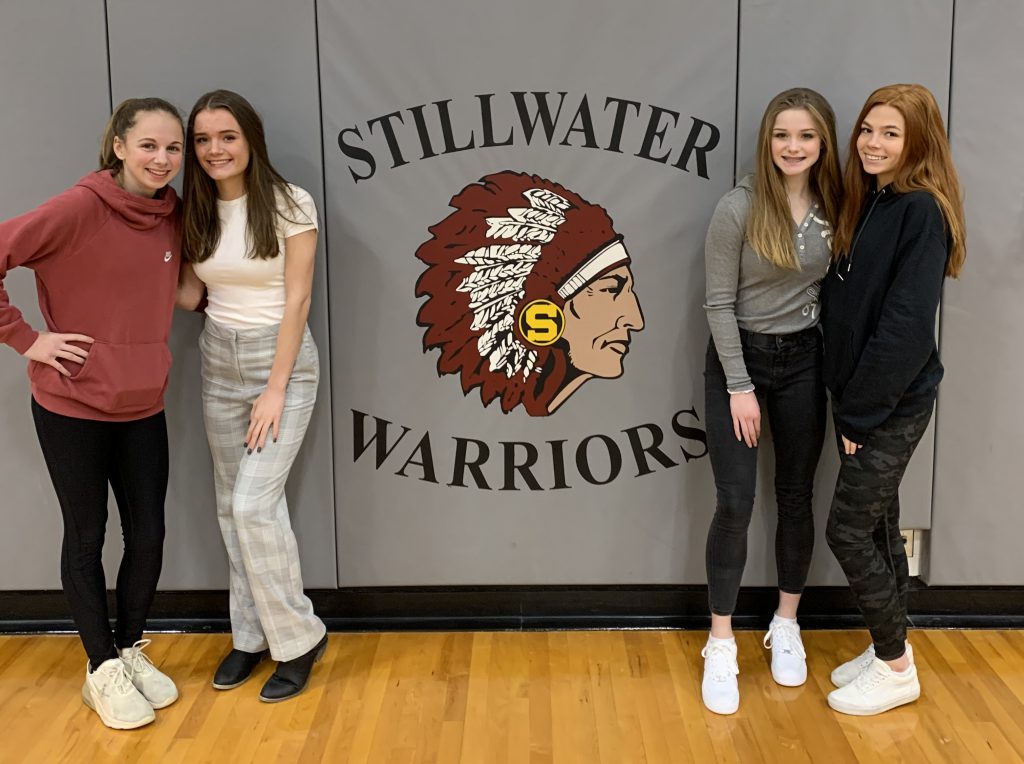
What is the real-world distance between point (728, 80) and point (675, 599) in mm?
1571

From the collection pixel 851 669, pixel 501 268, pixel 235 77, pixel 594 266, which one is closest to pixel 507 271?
pixel 501 268

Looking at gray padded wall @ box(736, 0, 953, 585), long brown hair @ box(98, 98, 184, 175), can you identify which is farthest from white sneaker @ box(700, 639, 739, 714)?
long brown hair @ box(98, 98, 184, 175)

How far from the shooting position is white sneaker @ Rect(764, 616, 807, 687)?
107 inches

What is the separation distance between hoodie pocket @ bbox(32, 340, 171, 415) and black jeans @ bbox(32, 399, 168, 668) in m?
0.07

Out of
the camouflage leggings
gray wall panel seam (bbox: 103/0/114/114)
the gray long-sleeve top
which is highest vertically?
gray wall panel seam (bbox: 103/0/114/114)

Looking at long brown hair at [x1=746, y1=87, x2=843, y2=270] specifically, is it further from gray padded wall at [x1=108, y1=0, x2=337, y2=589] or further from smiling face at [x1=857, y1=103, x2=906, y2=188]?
gray padded wall at [x1=108, y1=0, x2=337, y2=589]

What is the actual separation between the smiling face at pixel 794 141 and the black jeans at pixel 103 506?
1.74 m

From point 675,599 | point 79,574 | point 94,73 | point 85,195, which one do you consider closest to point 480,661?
point 675,599

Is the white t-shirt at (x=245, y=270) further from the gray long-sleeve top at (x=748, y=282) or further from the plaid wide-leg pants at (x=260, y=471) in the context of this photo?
the gray long-sleeve top at (x=748, y=282)

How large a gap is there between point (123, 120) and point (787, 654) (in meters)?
2.25

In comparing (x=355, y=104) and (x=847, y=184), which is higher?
(x=355, y=104)

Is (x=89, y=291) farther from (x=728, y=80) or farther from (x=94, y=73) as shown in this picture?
(x=728, y=80)

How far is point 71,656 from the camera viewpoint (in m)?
2.94

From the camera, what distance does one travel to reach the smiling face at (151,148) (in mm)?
2359
